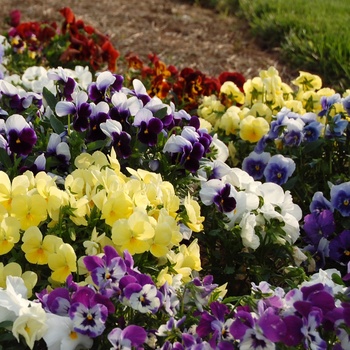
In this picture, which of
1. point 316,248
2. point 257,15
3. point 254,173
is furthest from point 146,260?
point 257,15

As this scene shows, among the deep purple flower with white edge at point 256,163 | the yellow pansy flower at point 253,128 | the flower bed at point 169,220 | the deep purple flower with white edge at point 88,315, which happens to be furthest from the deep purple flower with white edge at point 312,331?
the yellow pansy flower at point 253,128

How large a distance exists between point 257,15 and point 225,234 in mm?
4243

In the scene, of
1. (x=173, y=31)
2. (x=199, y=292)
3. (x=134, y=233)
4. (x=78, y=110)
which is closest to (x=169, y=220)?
(x=134, y=233)

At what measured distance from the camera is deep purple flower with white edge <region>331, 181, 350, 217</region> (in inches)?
108

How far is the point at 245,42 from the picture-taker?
609cm

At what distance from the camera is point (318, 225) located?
2.76 m

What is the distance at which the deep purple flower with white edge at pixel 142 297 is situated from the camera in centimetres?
184

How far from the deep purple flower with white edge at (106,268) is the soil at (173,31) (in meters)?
3.57

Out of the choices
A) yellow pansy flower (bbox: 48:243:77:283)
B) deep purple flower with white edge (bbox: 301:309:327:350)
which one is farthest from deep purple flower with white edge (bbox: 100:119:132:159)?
deep purple flower with white edge (bbox: 301:309:327:350)

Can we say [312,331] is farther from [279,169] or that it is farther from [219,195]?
[279,169]

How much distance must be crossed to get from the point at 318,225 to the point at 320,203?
10 cm

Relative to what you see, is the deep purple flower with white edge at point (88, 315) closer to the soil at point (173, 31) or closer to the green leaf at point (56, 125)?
the green leaf at point (56, 125)

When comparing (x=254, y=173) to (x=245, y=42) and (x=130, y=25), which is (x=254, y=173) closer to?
(x=245, y=42)

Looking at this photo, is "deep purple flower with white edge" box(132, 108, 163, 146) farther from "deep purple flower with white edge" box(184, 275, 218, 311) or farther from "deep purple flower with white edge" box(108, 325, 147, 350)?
"deep purple flower with white edge" box(108, 325, 147, 350)
